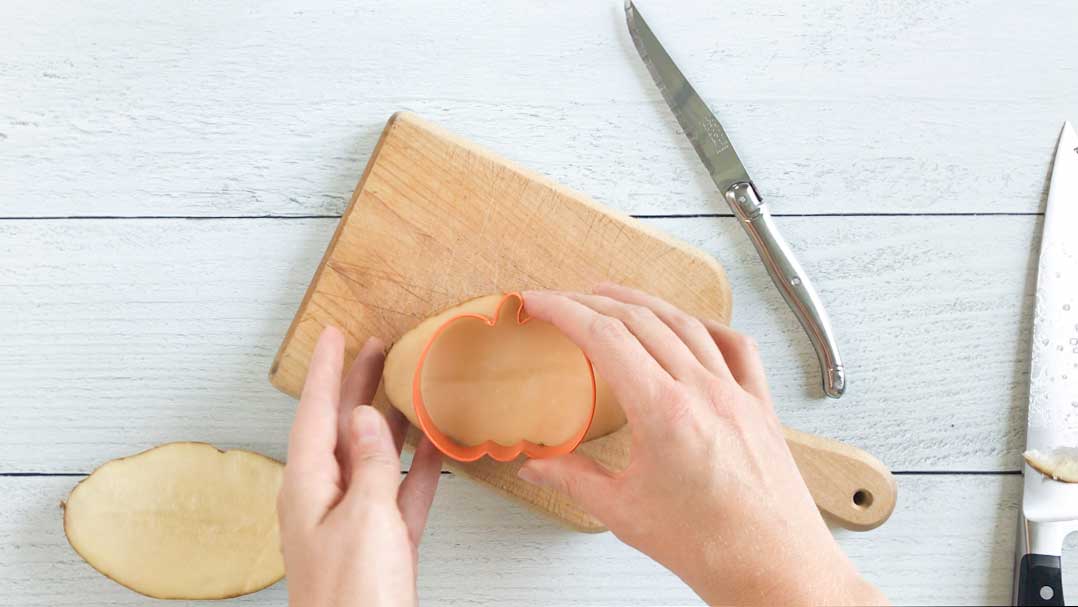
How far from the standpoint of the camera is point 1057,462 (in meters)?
0.87

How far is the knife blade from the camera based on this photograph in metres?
0.85

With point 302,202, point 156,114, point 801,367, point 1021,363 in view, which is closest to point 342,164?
point 302,202

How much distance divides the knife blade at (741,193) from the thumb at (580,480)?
0.30 m

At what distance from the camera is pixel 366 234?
809 millimetres

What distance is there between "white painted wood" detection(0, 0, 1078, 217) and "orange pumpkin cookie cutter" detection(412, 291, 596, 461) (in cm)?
22

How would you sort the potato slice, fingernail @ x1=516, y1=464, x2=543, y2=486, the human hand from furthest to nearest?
the potato slice → fingernail @ x1=516, y1=464, x2=543, y2=486 → the human hand

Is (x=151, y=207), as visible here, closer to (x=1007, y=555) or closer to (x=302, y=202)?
(x=302, y=202)

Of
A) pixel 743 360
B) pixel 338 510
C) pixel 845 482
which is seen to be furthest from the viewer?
pixel 845 482

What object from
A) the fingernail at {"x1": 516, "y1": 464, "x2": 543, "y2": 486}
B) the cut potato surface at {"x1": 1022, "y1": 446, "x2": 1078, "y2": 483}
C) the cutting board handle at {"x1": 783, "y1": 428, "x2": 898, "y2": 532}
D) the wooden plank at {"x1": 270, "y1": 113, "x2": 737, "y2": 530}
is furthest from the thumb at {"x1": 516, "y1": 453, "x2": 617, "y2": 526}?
the cut potato surface at {"x1": 1022, "y1": 446, "x2": 1078, "y2": 483}

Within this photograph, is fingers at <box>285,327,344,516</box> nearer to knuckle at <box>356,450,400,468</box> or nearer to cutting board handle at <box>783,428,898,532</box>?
knuckle at <box>356,450,400,468</box>

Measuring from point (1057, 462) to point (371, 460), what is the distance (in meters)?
0.71

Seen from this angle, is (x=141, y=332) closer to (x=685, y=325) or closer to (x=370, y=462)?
(x=370, y=462)

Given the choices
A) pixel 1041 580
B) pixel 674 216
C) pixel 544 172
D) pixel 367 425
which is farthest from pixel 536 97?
pixel 1041 580

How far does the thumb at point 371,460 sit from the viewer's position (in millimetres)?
644
